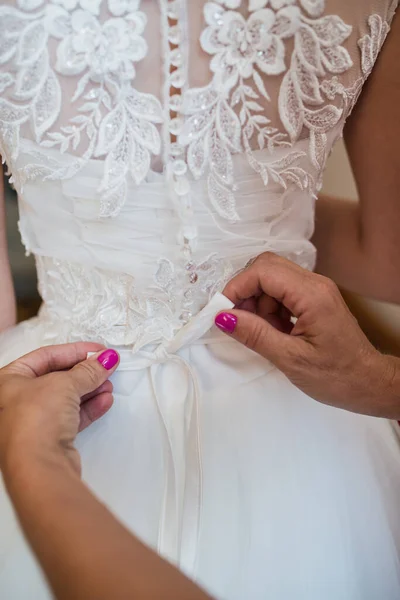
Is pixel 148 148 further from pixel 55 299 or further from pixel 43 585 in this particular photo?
pixel 43 585

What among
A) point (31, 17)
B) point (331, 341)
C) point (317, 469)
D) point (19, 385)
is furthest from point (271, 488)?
point (31, 17)

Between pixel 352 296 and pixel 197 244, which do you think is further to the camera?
pixel 352 296

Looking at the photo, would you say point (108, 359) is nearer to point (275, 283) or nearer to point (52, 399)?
point (52, 399)

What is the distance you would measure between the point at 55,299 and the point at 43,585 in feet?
1.08

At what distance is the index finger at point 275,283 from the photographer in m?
0.56

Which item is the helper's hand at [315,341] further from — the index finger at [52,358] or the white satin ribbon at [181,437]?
the index finger at [52,358]

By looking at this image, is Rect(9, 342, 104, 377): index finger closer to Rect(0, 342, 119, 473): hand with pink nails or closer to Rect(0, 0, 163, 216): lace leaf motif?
Rect(0, 342, 119, 473): hand with pink nails

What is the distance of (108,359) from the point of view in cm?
57

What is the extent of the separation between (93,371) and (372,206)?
473mm

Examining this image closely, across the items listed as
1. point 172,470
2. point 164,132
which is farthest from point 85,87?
point 172,470

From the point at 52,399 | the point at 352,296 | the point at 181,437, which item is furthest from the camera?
the point at 352,296

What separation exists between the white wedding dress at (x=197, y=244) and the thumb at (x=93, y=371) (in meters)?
0.04

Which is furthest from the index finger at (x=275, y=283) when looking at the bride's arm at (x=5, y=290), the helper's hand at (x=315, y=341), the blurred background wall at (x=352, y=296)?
the blurred background wall at (x=352, y=296)

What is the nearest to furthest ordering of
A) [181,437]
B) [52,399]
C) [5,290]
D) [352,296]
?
[52,399]
[181,437]
[5,290]
[352,296]
